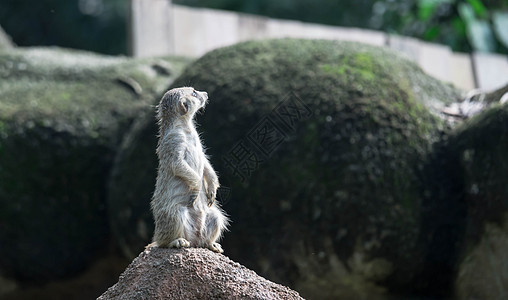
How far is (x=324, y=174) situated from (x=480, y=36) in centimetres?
626

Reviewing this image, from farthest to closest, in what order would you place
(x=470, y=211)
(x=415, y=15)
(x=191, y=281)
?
(x=415, y=15), (x=470, y=211), (x=191, y=281)

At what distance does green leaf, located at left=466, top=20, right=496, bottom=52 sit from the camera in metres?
10.2

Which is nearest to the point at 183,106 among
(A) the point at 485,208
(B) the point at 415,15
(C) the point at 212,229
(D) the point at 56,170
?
(C) the point at 212,229

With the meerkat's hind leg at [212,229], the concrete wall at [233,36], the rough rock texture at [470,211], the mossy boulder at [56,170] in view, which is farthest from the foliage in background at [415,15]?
the meerkat's hind leg at [212,229]

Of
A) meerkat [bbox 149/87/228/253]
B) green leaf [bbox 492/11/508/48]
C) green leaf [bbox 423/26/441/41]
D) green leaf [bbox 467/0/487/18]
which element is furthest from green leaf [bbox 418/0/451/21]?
meerkat [bbox 149/87/228/253]

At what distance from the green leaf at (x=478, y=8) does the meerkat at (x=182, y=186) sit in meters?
8.01

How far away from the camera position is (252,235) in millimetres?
5031

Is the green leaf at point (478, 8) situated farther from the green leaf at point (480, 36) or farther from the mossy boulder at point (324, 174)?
the mossy boulder at point (324, 174)

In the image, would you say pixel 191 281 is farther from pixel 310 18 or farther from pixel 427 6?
pixel 310 18

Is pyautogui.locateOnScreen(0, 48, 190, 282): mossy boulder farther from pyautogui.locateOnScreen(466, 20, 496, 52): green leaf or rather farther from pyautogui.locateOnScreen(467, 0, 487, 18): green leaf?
pyautogui.locateOnScreen(467, 0, 487, 18): green leaf

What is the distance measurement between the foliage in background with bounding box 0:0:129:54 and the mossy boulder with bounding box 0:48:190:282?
7444 millimetres

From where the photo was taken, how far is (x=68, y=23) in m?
14.1

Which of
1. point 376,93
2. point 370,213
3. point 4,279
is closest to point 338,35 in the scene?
point 376,93

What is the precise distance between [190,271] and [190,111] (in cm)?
76
